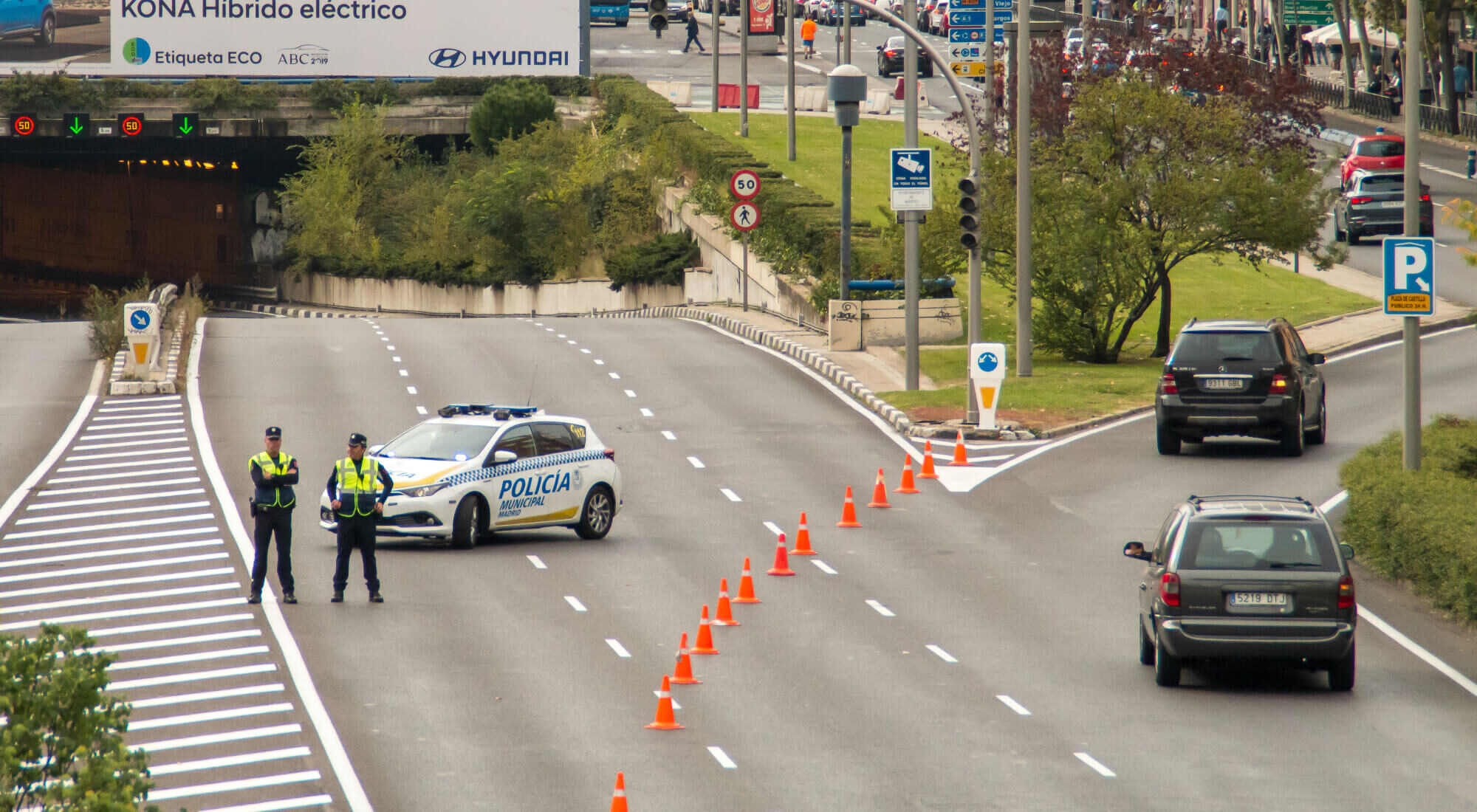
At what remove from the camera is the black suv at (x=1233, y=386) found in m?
26.4

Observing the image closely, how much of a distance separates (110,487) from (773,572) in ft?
31.8

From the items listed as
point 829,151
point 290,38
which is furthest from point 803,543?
point 290,38

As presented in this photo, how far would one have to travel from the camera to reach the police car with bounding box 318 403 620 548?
2116 cm

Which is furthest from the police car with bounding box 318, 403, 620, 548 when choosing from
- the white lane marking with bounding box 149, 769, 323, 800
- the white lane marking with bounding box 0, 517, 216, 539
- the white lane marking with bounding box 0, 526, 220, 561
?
the white lane marking with bounding box 149, 769, 323, 800

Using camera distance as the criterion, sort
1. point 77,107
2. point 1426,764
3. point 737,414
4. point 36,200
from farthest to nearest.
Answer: point 36,200 → point 77,107 → point 737,414 → point 1426,764

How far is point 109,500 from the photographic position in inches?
961

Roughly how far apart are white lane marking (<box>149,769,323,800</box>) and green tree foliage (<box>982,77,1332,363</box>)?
24215 millimetres

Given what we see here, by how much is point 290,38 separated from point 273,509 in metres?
54.7

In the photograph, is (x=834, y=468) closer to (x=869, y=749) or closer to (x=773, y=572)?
(x=773, y=572)

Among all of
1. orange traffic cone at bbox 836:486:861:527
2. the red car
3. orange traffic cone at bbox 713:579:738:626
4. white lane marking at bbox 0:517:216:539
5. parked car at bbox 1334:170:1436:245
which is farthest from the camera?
the red car

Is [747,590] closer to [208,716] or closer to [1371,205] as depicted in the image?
[208,716]

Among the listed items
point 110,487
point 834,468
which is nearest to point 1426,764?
point 834,468

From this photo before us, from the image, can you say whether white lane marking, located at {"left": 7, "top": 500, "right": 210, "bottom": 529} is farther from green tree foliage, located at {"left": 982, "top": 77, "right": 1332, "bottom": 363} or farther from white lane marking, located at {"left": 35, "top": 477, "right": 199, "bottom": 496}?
green tree foliage, located at {"left": 982, "top": 77, "right": 1332, "bottom": 363}

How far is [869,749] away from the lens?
1371 centimetres
